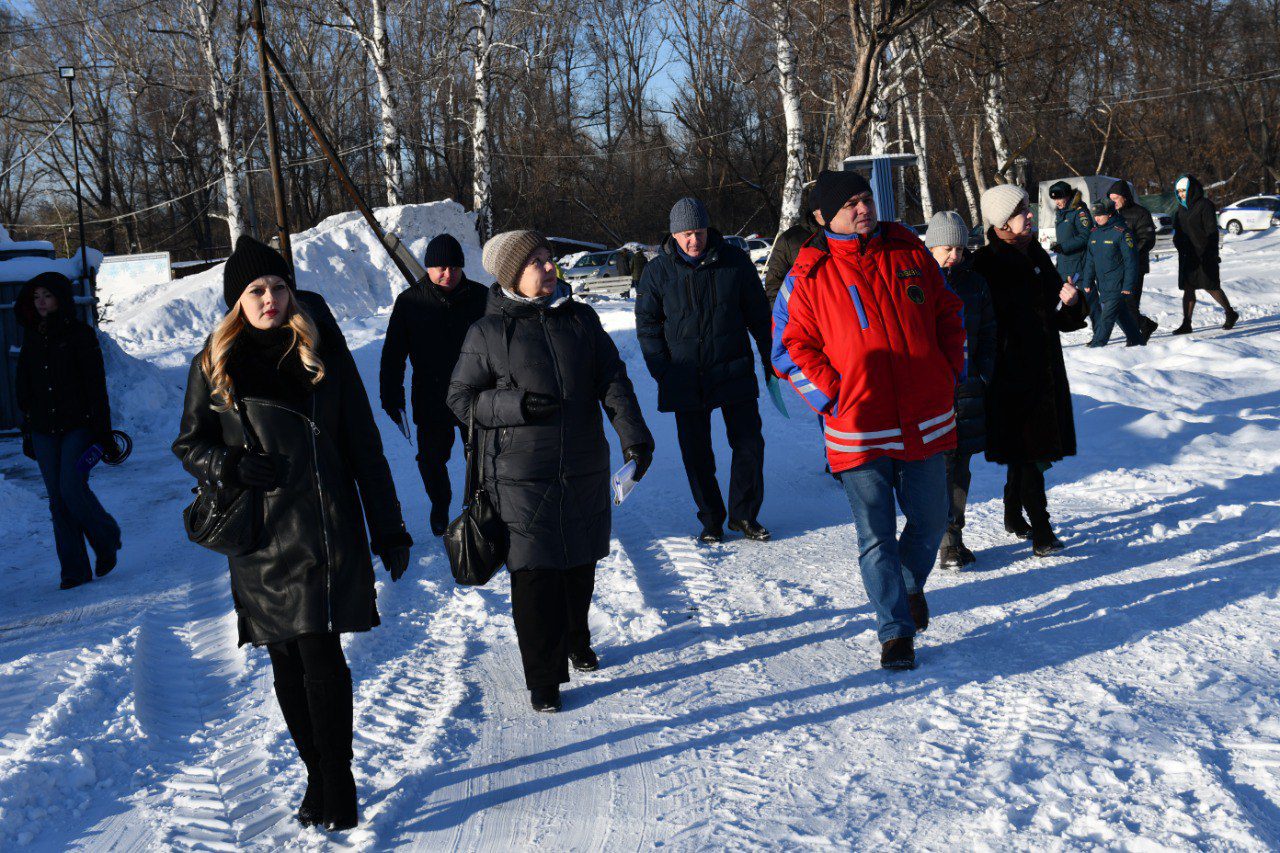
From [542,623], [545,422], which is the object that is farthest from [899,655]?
[545,422]

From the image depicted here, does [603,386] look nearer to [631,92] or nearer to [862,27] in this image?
[862,27]

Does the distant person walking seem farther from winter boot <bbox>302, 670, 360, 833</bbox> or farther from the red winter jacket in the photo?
winter boot <bbox>302, 670, 360, 833</bbox>

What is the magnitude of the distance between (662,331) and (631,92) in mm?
46820

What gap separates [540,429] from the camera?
171 inches

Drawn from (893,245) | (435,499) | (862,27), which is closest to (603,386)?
(893,245)

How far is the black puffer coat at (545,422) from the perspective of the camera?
434cm

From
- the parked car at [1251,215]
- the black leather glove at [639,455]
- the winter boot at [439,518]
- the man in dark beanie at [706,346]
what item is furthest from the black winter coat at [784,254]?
the parked car at [1251,215]

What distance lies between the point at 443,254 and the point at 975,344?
10.2ft

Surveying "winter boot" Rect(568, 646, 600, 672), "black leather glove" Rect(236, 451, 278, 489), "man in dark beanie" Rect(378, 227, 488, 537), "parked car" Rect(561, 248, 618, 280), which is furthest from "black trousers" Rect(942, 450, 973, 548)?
"parked car" Rect(561, 248, 618, 280)

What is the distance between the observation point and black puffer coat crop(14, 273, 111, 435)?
664cm

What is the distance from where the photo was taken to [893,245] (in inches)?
177

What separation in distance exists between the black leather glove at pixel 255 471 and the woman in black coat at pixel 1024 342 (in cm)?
367

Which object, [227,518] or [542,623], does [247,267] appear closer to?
[227,518]

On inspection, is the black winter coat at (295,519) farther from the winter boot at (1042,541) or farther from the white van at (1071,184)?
the white van at (1071,184)
